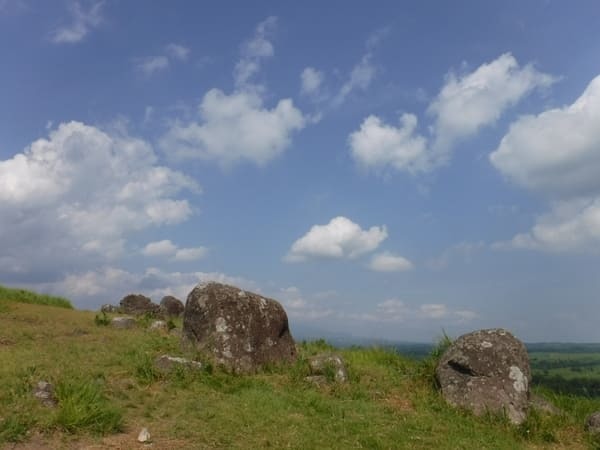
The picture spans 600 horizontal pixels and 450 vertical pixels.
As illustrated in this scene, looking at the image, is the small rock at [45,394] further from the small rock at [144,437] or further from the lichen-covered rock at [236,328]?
the lichen-covered rock at [236,328]

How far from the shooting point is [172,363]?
1517cm

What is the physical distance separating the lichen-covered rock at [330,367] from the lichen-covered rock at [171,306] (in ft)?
68.3

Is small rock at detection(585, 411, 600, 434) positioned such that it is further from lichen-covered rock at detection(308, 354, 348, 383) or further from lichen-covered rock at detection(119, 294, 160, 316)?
lichen-covered rock at detection(119, 294, 160, 316)

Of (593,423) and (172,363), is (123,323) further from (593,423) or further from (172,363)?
(593,423)

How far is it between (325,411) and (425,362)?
5.57m

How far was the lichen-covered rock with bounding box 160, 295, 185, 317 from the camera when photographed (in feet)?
116

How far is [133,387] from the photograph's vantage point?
45.2 ft

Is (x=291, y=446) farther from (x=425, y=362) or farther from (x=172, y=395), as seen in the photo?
(x=425, y=362)

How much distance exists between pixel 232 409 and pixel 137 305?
24.8m

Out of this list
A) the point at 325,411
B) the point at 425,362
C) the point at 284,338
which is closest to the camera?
the point at 325,411

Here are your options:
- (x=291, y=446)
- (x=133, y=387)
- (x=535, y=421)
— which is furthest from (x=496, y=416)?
(x=133, y=387)

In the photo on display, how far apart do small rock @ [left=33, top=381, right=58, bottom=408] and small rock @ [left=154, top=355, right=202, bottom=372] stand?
11.9ft

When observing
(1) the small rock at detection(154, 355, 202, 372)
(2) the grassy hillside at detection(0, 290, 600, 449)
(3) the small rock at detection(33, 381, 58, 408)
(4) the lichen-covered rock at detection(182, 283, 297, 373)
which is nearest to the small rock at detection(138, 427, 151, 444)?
(2) the grassy hillside at detection(0, 290, 600, 449)

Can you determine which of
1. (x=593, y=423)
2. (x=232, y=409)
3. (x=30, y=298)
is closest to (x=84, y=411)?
(x=232, y=409)
